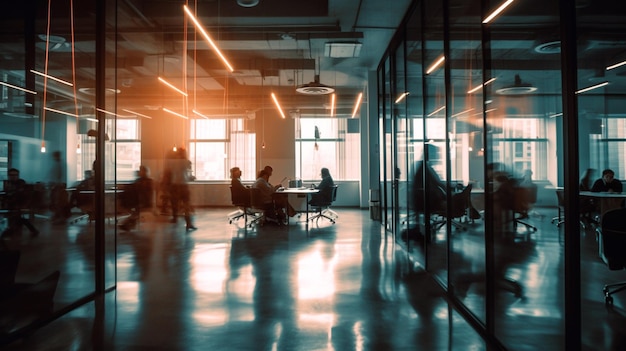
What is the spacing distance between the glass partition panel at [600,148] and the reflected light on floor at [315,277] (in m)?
Answer: 2.17

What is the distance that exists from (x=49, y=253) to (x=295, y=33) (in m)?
5.88

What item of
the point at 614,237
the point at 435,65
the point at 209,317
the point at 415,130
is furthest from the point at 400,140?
the point at 209,317

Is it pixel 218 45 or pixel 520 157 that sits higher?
pixel 218 45

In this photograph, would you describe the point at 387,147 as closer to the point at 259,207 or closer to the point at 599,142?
the point at 259,207

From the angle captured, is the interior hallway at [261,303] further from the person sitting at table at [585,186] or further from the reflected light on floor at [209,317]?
the person sitting at table at [585,186]

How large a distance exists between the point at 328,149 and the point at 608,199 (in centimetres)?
1086

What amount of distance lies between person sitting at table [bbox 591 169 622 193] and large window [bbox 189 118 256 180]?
38.2ft

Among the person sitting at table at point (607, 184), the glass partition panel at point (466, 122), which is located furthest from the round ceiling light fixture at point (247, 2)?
the person sitting at table at point (607, 184)

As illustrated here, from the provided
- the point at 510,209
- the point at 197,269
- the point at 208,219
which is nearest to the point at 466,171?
the point at 510,209

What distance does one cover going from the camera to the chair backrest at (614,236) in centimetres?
301

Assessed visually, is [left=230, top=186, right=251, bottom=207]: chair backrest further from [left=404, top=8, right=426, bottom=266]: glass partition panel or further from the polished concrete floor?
[left=404, top=8, right=426, bottom=266]: glass partition panel

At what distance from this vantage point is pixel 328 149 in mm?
13258

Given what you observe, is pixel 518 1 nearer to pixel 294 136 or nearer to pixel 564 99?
pixel 564 99

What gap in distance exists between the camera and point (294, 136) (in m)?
13.2
